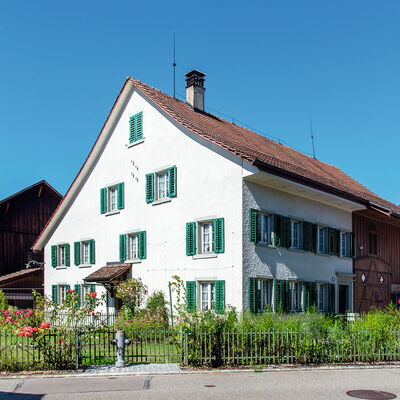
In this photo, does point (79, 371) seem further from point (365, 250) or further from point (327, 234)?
point (365, 250)

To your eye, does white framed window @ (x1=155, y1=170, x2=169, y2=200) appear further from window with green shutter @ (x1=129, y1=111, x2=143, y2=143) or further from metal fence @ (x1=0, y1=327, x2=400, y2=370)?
metal fence @ (x1=0, y1=327, x2=400, y2=370)

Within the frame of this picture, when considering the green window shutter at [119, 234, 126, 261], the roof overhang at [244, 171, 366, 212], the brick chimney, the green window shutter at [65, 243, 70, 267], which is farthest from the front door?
the green window shutter at [65, 243, 70, 267]

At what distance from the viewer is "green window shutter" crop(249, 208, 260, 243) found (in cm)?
1748

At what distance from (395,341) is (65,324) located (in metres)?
8.09

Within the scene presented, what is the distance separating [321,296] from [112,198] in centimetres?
963

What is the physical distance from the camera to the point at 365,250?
23781mm

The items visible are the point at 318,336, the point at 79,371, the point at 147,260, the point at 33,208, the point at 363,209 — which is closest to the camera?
the point at 79,371

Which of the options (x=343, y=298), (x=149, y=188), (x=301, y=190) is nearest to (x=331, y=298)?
(x=343, y=298)

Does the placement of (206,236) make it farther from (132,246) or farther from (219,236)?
(132,246)

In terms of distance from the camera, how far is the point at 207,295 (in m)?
18.3

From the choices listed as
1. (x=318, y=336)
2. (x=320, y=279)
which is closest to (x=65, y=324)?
(x=318, y=336)

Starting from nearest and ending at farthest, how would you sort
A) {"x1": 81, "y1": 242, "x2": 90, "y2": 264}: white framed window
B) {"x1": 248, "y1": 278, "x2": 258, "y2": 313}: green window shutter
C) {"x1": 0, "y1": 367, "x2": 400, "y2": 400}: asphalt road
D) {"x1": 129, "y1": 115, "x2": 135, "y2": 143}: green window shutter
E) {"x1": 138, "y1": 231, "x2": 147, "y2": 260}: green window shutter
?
1. {"x1": 0, "y1": 367, "x2": 400, "y2": 400}: asphalt road
2. {"x1": 248, "y1": 278, "x2": 258, "y2": 313}: green window shutter
3. {"x1": 138, "y1": 231, "x2": 147, "y2": 260}: green window shutter
4. {"x1": 129, "y1": 115, "x2": 135, "y2": 143}: green window shutter
5. {"x1": 81, "y1": 242, "x2": 90, "y2": 264}: white framed window

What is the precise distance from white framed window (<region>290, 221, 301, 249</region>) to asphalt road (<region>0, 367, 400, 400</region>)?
317 inches

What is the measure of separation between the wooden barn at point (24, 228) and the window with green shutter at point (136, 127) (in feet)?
44.6
